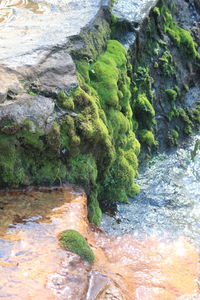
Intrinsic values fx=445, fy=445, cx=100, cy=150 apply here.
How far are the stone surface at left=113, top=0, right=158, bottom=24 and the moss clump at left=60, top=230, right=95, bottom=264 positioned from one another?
5172mm

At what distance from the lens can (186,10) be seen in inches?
413

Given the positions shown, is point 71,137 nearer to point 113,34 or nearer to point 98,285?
point 98,285

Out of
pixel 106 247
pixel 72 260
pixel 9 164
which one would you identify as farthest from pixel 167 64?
pixel 72 260

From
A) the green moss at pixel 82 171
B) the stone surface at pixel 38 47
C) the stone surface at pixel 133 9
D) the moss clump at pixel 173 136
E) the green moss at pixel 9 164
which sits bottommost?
the moss clump at pixel 173 136

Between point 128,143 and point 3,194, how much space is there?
2848 millimetres

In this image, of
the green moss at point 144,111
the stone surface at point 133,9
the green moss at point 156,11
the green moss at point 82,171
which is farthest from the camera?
the green moss at point 156,11

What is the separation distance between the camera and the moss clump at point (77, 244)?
4.18m

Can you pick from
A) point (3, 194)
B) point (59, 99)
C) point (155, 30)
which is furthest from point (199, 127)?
point (3, 194)

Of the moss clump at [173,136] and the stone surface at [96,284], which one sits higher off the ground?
the stone surface at [96,284]

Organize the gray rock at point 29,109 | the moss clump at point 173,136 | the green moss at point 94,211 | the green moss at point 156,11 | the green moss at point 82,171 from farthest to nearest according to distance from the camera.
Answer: the green moss at point 156,11 < the moss clump at point 173,136 < the green moss at point 94,211 < the green moss at point 82,171 < the gray rock at point 29,109

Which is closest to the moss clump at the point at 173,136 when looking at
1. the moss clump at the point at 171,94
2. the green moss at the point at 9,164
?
the moss clump at the point at 171,94

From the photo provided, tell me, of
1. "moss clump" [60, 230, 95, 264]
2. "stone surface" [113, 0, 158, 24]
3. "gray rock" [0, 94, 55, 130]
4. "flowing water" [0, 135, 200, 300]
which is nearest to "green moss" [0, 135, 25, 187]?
"flowing water" [0, 135, 200, 300]

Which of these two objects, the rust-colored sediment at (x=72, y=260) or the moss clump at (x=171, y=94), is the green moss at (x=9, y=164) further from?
the moss clump at (x=171, y=94)

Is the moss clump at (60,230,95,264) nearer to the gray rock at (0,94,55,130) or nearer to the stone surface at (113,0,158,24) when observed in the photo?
the gray rock at (0,94,55,130)
